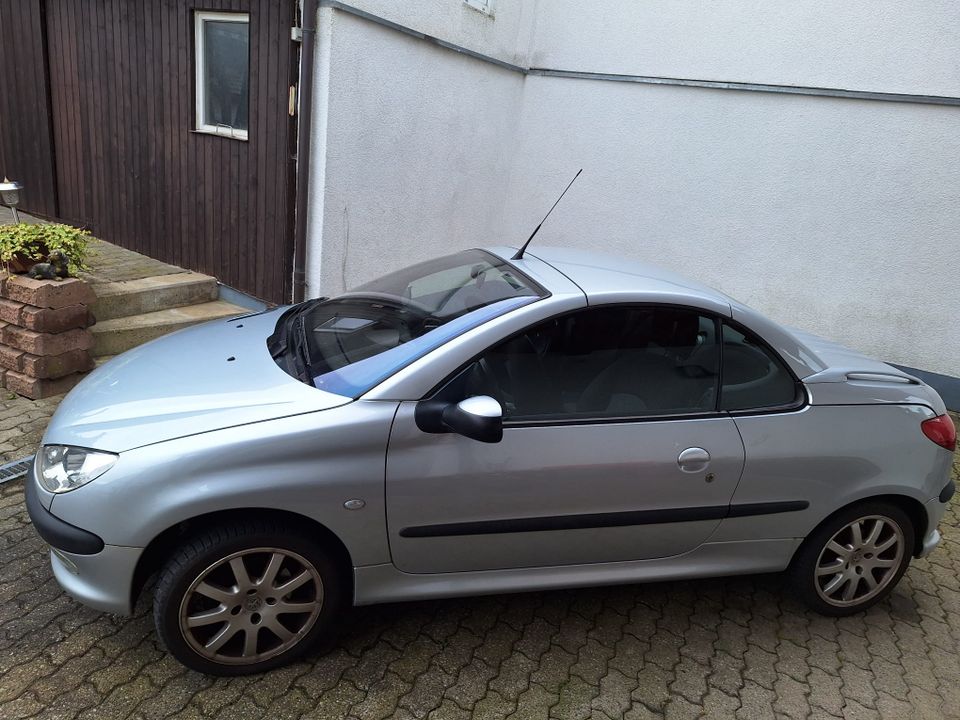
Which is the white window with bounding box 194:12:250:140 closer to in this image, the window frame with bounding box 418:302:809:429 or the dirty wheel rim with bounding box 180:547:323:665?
the window frame with bounding box 418:302:809:429

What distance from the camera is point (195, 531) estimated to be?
2.54m

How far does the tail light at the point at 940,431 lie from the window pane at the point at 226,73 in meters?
5.37

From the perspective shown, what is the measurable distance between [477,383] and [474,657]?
113 centimetres

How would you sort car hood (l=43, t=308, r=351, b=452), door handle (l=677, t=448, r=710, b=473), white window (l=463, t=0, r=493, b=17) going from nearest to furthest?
car hood (l=43, t=308, r=351, b=452) < door handle (l=677, t=448, r=710, b=473) < white window (l=463, t=0, r=493, b=17)

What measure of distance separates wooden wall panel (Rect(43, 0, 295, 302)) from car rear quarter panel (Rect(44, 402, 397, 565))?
3841 mm

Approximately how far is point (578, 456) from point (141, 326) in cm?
408

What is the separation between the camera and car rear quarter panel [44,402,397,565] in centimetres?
243

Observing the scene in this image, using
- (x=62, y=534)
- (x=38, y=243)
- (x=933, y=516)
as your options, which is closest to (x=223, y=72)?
(x=38, y=243)

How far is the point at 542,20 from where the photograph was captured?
26.2ft

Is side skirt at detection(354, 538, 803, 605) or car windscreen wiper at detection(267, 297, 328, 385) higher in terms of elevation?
car windscreen wiper at detection(267, 297, 328, 385)

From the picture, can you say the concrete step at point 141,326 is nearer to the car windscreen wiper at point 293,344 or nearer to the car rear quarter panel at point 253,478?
the car windscreen wiper at point 293,344

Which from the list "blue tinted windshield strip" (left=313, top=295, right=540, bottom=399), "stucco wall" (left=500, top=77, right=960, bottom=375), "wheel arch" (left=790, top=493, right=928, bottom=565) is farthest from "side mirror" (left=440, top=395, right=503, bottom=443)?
"stucco wall" (left=500, top=77, right=960, bottom=375)

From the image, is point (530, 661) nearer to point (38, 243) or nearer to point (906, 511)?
point (906, 511)

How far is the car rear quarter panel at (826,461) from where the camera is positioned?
3025 mm
